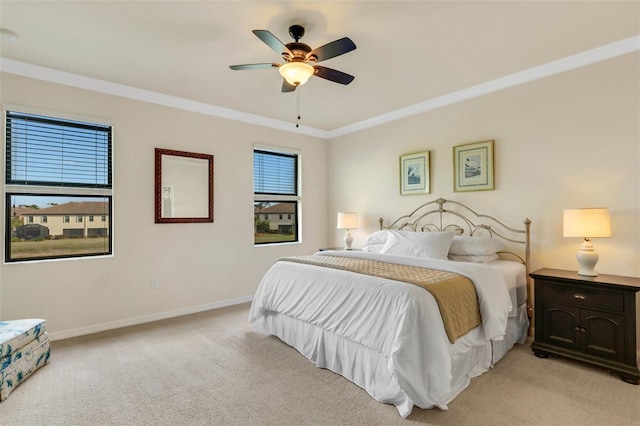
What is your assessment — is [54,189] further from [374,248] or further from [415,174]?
[415,174]

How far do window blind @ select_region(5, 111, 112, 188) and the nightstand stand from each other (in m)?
4.57

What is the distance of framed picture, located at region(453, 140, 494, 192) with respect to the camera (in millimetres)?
3713

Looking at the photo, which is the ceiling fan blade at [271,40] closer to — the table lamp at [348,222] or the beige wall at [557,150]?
the beige wall at [557,150]

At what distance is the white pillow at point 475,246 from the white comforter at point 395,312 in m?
0.57

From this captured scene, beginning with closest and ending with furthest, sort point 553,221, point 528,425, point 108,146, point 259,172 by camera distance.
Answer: point 528,425 → point 553,221 → point 108,146 → point 259,172

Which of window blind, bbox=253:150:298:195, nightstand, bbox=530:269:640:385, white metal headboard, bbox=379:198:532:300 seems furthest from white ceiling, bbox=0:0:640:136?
nightstand, bbox=530:269:640:385

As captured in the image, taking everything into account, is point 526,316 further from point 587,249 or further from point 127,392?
point 127,392

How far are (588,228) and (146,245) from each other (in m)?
4.45

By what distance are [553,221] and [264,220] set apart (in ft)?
12.1

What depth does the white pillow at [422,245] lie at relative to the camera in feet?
11.1

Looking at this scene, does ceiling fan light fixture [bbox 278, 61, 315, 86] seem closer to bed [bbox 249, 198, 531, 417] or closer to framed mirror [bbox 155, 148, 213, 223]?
bed [bbox 249, 198, 531, 417]

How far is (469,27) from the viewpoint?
258 centimetres

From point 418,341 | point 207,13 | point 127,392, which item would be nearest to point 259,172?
point 207,13

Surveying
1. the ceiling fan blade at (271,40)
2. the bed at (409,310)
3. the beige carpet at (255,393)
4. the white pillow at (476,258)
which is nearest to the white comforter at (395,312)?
the bed at (409,310)
